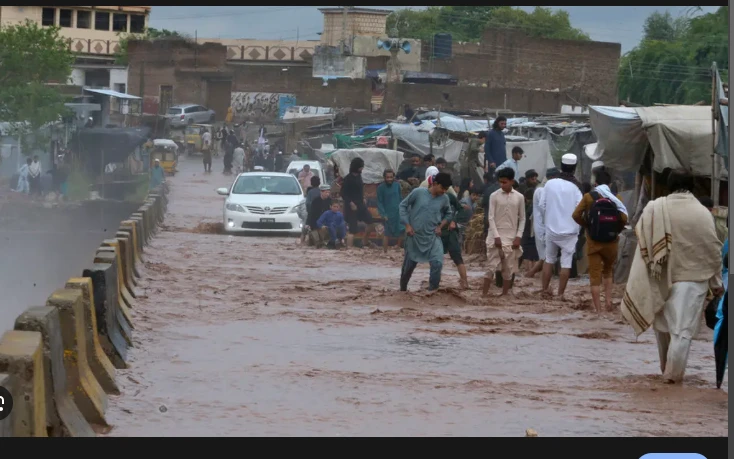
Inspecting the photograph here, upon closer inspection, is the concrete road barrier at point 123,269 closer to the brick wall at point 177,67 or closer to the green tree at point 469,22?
the brick wall at point 177,67

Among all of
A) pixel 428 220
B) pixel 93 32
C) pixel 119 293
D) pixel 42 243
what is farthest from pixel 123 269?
pixel 93 32

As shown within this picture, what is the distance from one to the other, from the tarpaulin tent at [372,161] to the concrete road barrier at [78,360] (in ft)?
65.0

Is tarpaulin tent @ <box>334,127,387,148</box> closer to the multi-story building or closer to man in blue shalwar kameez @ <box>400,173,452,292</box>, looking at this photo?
man in blue shalwar kameez @ <box>400,173,452,292</box>

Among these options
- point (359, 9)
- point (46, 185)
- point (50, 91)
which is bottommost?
point (46, 185)

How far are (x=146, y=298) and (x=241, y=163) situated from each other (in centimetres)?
3695

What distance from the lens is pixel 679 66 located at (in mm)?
56250

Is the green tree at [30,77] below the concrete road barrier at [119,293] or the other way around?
the other way around

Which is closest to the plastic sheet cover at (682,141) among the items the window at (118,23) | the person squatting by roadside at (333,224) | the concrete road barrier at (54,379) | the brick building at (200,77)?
the person squatting by roadside at (333,224)

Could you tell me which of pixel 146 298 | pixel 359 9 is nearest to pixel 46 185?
pixel 146 298

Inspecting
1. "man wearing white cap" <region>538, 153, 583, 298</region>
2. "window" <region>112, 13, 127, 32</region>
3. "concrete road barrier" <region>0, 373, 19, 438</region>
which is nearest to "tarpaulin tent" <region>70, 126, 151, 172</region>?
"man wearing white cap" <region>538, 153, 583, 298</region>

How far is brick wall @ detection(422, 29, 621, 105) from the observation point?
61562mm

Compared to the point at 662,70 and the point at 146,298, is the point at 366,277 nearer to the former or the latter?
the point at 146,298

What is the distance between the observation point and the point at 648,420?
8070 millimetres

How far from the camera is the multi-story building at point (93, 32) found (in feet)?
254
